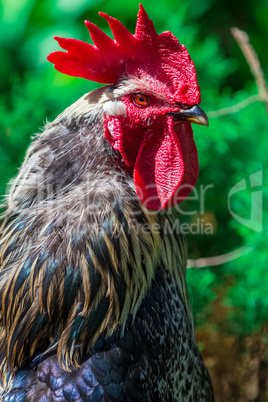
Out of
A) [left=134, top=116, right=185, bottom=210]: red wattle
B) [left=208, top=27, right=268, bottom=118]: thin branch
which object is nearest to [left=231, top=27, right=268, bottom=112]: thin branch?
[left=208, top=27, right=268, bottom=118]: thin branch

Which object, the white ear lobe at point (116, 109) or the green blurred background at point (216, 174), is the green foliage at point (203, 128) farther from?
the white ear lobe at point (116, 109)

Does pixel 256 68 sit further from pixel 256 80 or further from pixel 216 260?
pixel 216 260

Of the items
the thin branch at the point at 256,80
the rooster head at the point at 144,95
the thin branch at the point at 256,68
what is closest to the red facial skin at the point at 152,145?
the rooster head at the point at 144,95

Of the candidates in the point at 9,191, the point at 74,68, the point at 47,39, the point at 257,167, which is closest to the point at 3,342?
the point at 9,191

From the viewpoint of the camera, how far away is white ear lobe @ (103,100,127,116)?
192 cm

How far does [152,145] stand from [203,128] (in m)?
1.69

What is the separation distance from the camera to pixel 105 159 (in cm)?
196

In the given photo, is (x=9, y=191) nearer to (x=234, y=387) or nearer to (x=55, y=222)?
(x=55, y=222)

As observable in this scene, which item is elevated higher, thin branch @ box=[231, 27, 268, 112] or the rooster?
thin branch @ box=[231, 27, 268, 112]

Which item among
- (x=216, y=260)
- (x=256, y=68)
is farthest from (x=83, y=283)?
(x=256, y=68)

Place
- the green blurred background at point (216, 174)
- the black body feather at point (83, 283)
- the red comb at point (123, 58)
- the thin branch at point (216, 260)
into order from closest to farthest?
1. the black body feather at point (83, 283)
2. the red comb at point (123, 58)
3. the green blurred background at point (216, 174)
4. the thin branch at point (216, 260)

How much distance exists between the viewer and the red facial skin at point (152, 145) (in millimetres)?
1933

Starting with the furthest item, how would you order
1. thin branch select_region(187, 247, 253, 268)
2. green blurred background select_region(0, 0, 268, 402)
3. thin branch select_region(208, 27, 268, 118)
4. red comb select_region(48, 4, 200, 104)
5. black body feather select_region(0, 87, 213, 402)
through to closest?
1. thin branch select_region(208, 27, 268, 118)
2. thin branch select_region(187, 247, 253, 268)
3. green blurred background select_region(0, 0, 268, 402)
4. red comb select_region(48, 4, 200, 104)
5. black body feather select_region(0, 87, 213, 402)

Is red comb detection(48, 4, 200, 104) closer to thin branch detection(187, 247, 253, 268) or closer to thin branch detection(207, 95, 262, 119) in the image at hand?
thin branch detection(207, 95, 262, 119)
